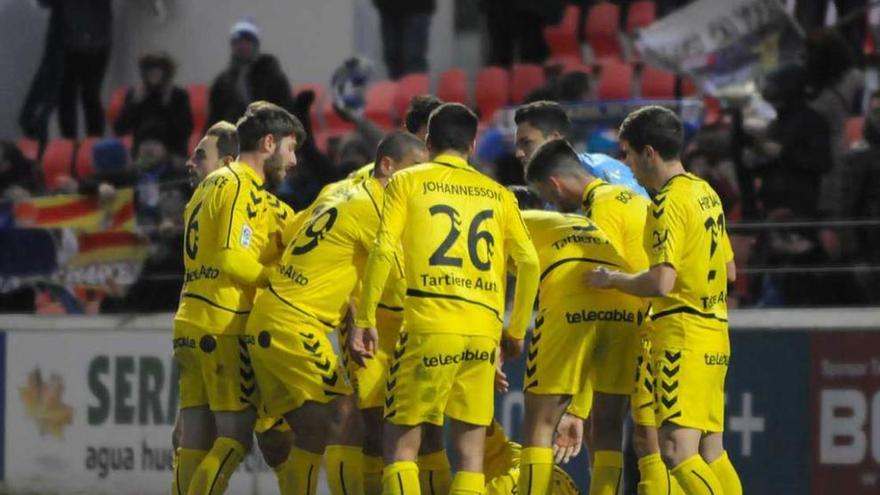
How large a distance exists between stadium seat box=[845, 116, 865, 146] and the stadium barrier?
5.65 ft

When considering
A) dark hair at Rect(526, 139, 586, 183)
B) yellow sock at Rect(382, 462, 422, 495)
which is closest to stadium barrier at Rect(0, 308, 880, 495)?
dark hair at Rect(526, 139, 586, 183)

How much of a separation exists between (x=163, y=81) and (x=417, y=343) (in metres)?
9.47

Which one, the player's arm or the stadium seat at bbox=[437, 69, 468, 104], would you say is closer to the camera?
the player's arm

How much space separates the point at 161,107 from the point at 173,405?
15.2 feet

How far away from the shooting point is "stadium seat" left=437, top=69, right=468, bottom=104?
19859 mm

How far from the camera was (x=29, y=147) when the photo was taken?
21.1 meters

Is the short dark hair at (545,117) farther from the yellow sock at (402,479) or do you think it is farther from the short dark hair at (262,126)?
the yellow sock at (402,479)

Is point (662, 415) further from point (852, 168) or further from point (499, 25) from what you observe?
point (499, 25)

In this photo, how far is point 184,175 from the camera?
17.2 metres

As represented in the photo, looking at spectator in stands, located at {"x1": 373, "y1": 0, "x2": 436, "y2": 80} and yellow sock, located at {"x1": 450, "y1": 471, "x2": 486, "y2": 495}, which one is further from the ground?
spectator in stands, located at {"x1": 373, "y1": 0, "x2": 436, "y2": 80}

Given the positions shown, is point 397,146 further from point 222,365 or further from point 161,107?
point 161,107

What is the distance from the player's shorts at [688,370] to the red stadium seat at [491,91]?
852cm

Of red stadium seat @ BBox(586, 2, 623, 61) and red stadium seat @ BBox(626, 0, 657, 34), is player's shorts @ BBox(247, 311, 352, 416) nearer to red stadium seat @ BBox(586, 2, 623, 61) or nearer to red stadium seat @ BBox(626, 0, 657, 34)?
red stadium seat @ BBox(626, 0, 657, 34)

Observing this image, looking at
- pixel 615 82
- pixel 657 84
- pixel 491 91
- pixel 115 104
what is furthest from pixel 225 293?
pixel 115 104
